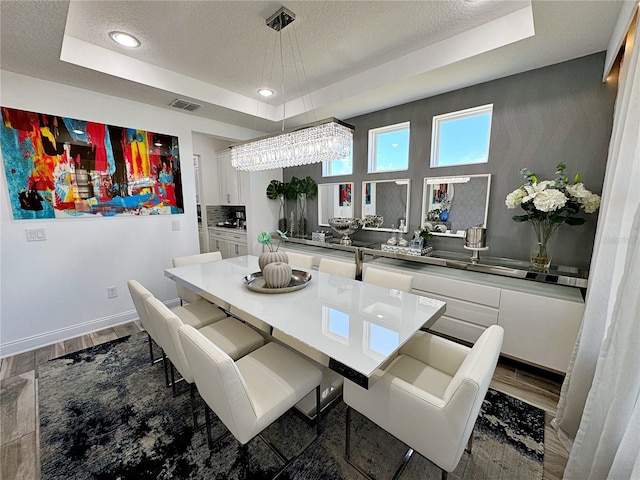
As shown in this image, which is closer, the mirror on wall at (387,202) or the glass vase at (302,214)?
the mirror on wall at (387,202)

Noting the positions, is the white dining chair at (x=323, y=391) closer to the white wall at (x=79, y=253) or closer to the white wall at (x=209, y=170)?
the white wall at (x=79, y=253)

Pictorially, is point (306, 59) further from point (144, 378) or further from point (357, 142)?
point (144, 378)

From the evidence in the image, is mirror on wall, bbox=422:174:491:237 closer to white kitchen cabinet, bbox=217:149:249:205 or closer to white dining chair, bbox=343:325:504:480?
white dining chair, bbox=343:325:504:480

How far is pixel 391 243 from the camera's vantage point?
3.07 metres

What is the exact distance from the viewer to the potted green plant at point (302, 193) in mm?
4023

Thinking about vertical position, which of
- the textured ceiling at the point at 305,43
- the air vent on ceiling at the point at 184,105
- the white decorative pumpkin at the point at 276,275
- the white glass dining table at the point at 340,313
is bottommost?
the white glass dining table at the point at 340,313

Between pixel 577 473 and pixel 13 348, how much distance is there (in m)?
4.16

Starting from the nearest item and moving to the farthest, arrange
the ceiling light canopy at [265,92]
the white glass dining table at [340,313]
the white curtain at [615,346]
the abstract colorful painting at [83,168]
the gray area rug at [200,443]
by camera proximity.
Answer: the white curtain at [615,346] → the white glass dining table at [340,313] → the gray area rug at [200,443] → the abstract colorful painting at [83,168] → the ceiling light canopy at [265,92]

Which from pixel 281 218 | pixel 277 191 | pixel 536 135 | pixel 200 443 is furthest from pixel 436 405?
pixel 281 218

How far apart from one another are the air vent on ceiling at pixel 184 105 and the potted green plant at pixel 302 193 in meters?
1.62

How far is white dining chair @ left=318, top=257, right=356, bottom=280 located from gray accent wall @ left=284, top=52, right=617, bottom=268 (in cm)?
111

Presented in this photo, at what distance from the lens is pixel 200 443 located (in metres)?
1.54

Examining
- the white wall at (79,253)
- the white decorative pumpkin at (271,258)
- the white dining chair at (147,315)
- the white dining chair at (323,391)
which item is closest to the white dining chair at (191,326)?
the white dining chair at (147,315)

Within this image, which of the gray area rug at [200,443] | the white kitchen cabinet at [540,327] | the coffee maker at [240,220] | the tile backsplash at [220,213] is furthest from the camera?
the tile backsplash at [220,213]
